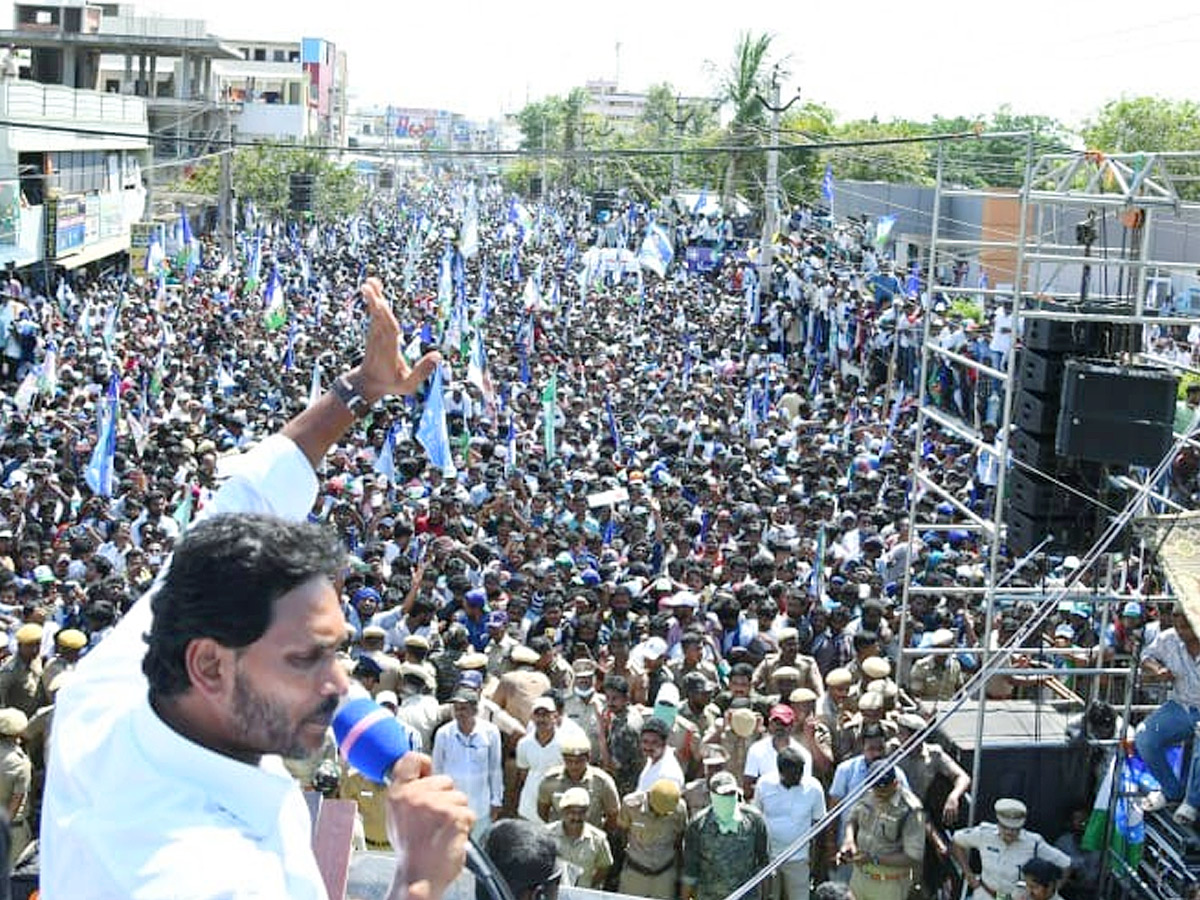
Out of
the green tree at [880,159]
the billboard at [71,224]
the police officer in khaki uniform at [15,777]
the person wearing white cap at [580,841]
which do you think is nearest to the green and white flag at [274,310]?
the billboard at [71,224]

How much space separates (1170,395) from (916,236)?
2611cm

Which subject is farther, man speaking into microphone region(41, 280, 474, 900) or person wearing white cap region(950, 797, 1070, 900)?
person wearing white cap region(950, 797, 1070, 900)

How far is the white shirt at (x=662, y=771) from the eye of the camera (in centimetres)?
→ 630

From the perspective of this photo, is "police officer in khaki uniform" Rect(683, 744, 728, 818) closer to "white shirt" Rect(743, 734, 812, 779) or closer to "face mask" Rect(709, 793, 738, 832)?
"white shirt" Rect(743, 734, 812, 779)

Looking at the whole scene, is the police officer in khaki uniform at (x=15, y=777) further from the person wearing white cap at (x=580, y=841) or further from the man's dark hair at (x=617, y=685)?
the man's dark hair at (x=617, y=685)

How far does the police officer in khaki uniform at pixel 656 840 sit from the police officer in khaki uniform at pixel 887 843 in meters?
0.72

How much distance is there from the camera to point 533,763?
655 centimetres

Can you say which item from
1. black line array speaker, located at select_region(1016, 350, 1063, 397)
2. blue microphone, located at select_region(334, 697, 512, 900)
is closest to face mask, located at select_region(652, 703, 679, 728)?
black line array speaker, located at select_region(1016, 350, 1063, 397)

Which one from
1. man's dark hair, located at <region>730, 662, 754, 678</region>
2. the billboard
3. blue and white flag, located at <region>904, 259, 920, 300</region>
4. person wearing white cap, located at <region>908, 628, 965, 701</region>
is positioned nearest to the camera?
man's dark hair, located at <region>730, 662, 754, 678</region>

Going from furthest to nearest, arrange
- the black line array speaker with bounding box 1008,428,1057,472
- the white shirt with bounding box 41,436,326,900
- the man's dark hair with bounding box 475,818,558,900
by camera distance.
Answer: the black line array speaker with bounding box 1008,428,1057,472 < the man's dark hair with bounding box 475,818,558,900 < the white shirt with bounding box 41,436,326,900

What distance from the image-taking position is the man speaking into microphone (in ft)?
4.19

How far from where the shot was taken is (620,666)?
25.0ft

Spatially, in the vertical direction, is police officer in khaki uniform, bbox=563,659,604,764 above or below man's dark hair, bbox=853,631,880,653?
below

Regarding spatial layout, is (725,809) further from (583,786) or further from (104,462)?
(104,462)
